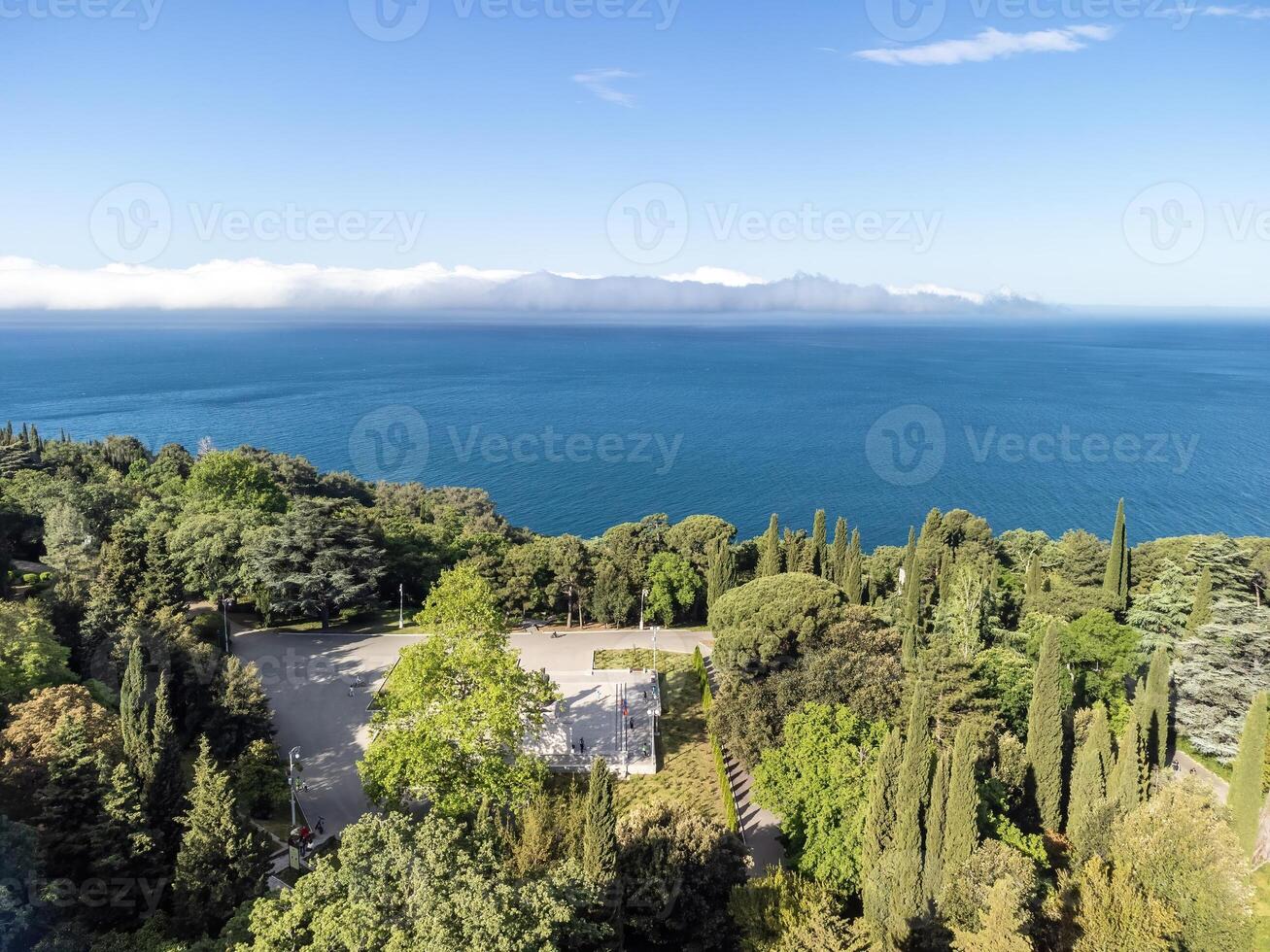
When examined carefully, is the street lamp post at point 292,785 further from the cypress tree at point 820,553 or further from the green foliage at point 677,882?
the cypress tree at point 820,553

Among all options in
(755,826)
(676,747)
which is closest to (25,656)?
(676,747)

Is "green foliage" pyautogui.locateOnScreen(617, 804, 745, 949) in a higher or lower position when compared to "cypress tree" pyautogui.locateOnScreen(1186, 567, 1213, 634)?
lower

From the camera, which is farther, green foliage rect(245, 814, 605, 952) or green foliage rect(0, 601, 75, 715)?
green foliage rect(0, 601, 75, 715)

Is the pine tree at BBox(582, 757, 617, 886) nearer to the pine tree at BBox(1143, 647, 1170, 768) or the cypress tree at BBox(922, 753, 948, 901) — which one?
the cypress tree at BBox(922, 753, 948, 901)

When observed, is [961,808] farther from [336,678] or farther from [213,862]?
[336,678]

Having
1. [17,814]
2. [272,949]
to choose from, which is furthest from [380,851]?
[17,814]

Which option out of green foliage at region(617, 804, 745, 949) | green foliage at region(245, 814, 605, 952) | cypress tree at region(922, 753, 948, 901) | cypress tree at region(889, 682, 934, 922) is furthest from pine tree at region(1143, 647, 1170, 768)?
green foliage at region(245, 814, 605, 952)

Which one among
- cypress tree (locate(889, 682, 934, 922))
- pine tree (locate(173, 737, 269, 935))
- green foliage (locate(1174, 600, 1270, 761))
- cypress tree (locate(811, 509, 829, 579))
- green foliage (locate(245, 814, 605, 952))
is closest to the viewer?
green foliage (locate(245, 814, 605, 952))

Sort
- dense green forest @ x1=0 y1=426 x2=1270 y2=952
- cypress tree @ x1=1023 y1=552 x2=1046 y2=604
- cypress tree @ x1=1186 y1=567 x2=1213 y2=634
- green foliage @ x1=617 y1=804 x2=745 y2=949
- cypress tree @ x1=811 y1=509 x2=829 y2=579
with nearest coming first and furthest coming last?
1. dense green forest @ x1=0 y1=426 x2=1270 y2=952
2. green foliage @ x1=617 y1=804 x2=745 y2=949
3. cypress tree @ x1=1186 y1=567 x2=1213 y2=634
4. cypress tree @ x1=1023 y1=552 x2=1046 y2=604
5. cypress tree @ x1=811 y1=509 x2=829 y2=579
